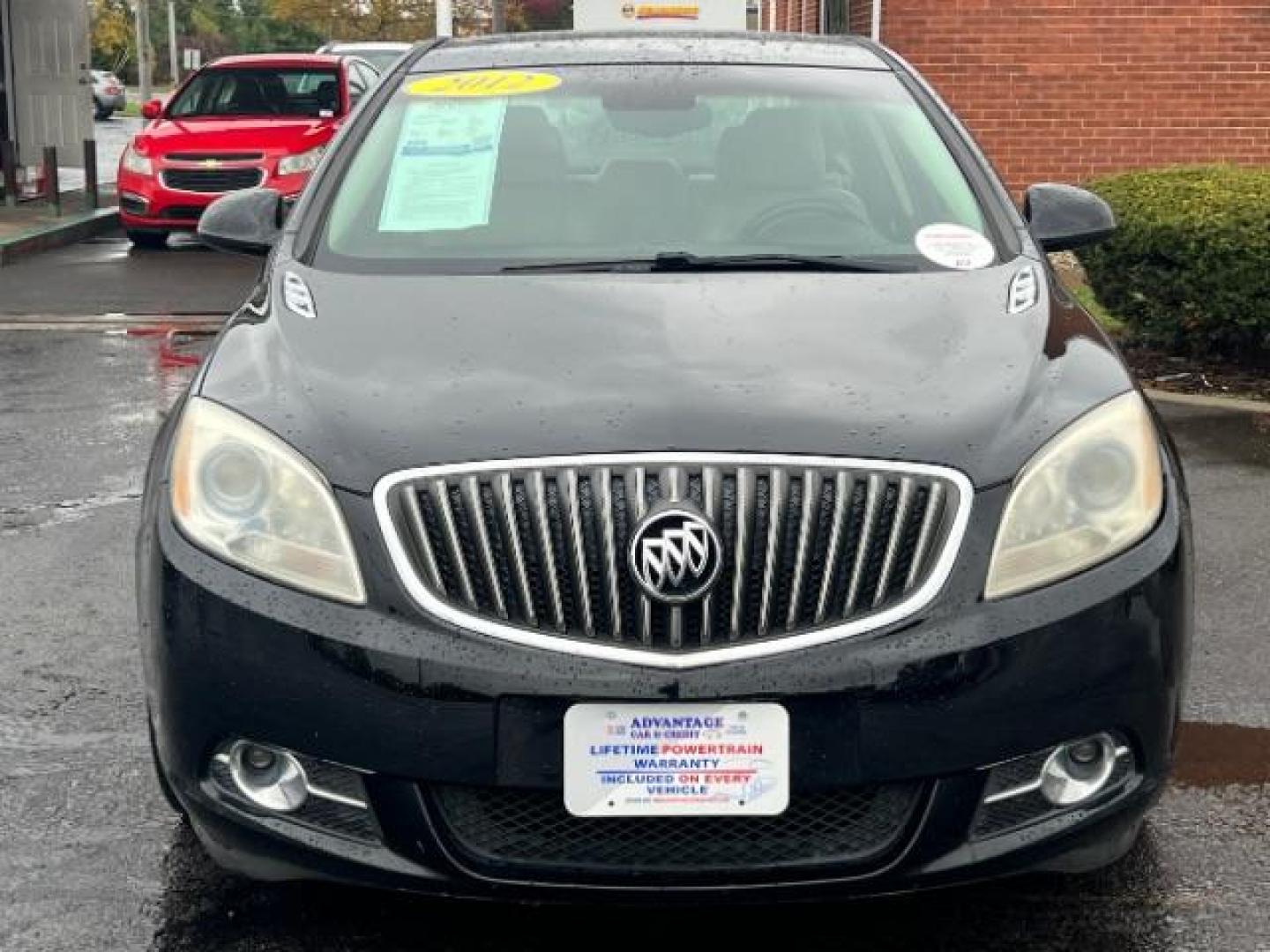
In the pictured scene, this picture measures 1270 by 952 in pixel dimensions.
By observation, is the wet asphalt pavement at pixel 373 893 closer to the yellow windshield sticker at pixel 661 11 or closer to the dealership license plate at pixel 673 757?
the dealership license plate at pixel 673 757

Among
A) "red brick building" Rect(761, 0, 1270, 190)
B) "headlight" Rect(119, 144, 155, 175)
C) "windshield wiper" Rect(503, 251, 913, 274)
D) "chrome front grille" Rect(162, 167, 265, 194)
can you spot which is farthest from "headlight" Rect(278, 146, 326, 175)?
"windshield wiper" Rect(503, 251, 913, 274)

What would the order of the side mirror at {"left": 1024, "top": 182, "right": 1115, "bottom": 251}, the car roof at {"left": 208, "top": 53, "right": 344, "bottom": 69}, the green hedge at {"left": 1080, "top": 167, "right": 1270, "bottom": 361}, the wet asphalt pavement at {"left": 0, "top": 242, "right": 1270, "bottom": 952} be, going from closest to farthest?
the wet asphalt pavement at {"left": 0, "top": 242, "right": 1270, "bottom": 952}
the side mirror at {"left": 1024, "top": 182, "right": 1115, "bottom": 251}
the green hedge at {"left": 1080, "top": 167, "right": 1270, "bottom": 361}
the car roof at {"left": 208, "top": 53, "right": 344, "bottom": 69}

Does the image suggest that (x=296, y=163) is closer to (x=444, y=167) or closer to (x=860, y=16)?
(x=860, y=16)

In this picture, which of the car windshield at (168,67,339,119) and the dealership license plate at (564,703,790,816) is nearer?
the dealership license plate at (564,703,790,816)

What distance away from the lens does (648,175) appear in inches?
184

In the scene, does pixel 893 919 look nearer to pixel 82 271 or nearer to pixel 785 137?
pixel 785 137

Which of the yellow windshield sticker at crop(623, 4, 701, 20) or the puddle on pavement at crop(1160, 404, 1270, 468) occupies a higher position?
the yellow windshield sticker at crop(623, 4, 701, 20)

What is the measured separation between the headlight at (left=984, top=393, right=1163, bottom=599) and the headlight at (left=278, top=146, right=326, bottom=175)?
13337mm

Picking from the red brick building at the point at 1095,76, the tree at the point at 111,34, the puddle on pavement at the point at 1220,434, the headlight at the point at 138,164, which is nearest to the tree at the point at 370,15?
the tree at the point at 111,34

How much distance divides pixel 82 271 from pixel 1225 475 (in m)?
9.72

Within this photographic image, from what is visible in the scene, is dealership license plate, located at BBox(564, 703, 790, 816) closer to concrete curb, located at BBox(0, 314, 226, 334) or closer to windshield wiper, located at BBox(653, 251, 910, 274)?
windshield wiper, located at BBox(653, 251, 910, 274)

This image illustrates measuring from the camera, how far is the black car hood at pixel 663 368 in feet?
10.7

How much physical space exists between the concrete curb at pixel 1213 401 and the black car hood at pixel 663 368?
15.8 feet

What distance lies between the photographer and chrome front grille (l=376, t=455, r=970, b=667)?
311 cm
